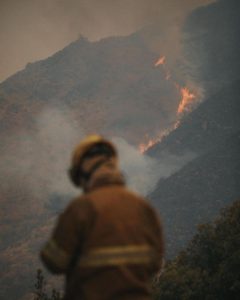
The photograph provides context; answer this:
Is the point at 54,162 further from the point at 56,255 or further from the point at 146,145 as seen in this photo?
the point at 56,255

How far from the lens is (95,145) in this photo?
341 cm

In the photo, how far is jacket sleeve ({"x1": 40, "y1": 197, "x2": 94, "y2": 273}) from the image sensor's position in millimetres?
3021

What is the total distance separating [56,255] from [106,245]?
0.35 meters

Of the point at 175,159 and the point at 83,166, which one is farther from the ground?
the point at 83,166

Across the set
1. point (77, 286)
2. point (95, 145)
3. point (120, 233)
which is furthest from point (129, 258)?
point (95, 145)

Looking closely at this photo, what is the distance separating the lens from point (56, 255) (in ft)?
10.2

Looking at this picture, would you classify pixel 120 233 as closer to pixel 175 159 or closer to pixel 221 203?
pixel 221 203

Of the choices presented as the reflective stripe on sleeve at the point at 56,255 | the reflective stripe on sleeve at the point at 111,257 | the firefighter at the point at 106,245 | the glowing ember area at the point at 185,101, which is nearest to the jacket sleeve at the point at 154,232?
the firefighter at the point at 106,245

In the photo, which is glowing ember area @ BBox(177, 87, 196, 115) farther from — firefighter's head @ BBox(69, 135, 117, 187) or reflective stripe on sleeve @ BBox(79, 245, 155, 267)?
reflective stripe on sleeve @ BBox(79, 245, 155, 267)

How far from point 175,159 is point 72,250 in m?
156

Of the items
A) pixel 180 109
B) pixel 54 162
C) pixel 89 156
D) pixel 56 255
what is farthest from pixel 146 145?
pixel 56 255

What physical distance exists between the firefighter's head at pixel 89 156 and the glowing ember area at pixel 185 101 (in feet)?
609

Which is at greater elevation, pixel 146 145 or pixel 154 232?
pixel 154 232

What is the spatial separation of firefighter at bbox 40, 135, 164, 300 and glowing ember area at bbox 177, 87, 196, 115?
18577 centimetres
